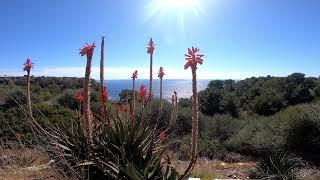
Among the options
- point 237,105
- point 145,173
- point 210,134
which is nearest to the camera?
point 145,173

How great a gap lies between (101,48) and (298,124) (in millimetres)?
12235

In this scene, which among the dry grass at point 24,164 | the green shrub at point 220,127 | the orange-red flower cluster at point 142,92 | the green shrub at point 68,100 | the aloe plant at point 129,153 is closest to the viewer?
the aloe plant at point 129,153

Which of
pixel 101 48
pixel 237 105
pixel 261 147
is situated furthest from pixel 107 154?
pixel 237 105

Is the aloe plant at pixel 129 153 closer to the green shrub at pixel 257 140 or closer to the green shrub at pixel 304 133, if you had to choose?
the green shrub at pixel 257 140

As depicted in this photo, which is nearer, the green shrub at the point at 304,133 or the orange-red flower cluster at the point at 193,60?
the orange-red flower cluster at the point at 193,60

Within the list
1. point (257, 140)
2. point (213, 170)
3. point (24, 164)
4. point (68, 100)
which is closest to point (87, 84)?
point (24, 164)

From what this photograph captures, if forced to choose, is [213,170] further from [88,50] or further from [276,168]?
[88,50]

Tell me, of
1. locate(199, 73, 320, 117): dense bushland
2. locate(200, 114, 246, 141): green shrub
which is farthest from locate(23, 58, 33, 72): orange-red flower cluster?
locate(199, 73, 320, 117): dense bushland

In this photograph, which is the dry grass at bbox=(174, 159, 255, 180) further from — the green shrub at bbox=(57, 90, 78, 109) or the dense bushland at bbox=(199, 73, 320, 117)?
the dense bushland at bbox=(199, 73, 320, 117)

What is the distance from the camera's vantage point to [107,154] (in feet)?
17.0

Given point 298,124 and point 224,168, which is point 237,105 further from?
point 224,168

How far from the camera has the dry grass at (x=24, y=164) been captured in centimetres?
646

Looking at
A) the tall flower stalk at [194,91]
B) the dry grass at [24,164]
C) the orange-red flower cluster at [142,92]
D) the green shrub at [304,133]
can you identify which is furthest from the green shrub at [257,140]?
the tall flower stalk at [194,91]

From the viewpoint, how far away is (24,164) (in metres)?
8.26
